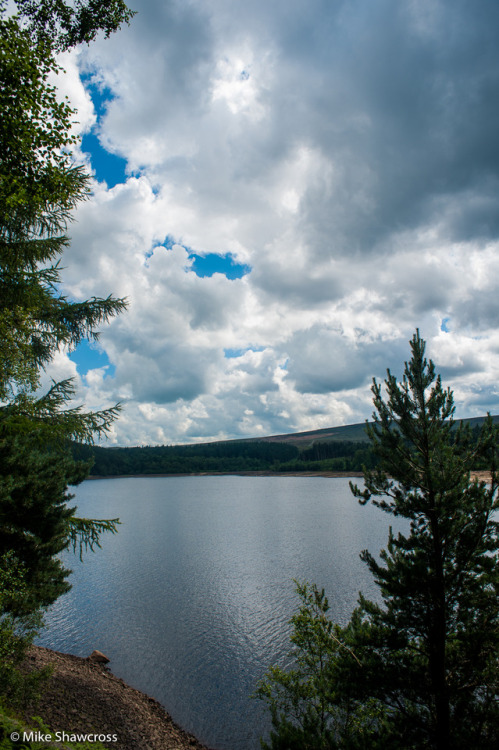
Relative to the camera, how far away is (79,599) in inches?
1003

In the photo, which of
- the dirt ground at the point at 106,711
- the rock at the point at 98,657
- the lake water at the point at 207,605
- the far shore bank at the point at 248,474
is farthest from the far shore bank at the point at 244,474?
the dirt ground at the point at 106,711

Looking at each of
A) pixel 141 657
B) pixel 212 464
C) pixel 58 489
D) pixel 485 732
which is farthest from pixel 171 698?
pixel 212 464

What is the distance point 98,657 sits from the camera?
17234mm

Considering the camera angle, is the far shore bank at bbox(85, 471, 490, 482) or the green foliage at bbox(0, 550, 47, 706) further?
the far shore bank at bbox(85, 471, 490, 482)

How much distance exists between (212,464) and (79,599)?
164296 mm

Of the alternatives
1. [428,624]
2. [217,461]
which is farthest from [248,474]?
[428,624]

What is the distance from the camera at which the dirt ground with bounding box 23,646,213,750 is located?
A: 1140 centimetres

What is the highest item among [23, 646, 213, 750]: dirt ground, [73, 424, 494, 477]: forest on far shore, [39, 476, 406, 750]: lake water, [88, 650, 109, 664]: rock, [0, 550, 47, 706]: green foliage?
[0, 550, 47, 706]: green foliage

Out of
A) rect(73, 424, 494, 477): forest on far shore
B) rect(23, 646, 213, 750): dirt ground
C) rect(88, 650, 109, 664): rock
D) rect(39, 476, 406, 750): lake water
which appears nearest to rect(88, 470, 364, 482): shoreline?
rect(73, 424, 494, 477): forest on far shore

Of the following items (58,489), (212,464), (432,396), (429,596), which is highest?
(432,396)

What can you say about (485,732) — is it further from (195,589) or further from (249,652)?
(195,589)

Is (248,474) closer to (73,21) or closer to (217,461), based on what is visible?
(217,461)

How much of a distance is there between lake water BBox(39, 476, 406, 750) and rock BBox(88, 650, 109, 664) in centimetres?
61

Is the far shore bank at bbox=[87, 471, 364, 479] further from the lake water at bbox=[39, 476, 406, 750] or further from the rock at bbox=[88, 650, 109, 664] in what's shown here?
the rock at bbox=[88, 650, 109, 664]
